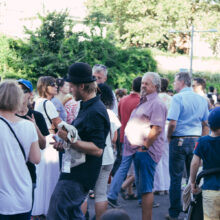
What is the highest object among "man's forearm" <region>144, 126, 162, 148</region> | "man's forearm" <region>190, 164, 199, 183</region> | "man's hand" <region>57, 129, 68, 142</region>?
"man's hand" <region>57, 129, 68, 142</region>

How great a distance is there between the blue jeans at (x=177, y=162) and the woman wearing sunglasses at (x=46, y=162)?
1.71m

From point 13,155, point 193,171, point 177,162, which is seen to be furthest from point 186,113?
point 13,155

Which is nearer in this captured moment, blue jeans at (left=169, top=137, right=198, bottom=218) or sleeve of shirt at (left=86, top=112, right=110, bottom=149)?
sleeve of shirt at (left=86, top=112, right=110, bottom=149)

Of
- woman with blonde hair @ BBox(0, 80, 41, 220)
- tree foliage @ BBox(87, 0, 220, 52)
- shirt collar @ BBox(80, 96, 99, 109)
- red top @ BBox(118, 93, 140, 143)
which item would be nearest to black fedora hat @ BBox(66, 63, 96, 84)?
shirt collar @ BBox(80, 96, 99, 109)

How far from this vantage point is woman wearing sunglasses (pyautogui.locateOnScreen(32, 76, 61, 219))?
214 inches

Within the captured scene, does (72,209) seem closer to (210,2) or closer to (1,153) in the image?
(1,153)

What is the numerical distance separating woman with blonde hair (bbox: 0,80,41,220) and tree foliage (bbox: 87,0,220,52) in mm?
37104

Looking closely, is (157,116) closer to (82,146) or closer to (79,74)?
(79,74)

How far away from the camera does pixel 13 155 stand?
319 cm

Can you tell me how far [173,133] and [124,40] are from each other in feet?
138

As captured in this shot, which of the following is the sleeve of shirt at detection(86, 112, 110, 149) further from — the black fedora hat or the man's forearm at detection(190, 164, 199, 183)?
the man's forearm at detection(190, 164, 199, 183)

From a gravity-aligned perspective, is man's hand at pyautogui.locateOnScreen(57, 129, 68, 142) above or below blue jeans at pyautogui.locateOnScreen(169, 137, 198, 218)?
above

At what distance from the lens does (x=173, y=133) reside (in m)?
5.68

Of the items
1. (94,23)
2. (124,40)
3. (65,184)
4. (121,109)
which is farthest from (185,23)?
(65,184)
